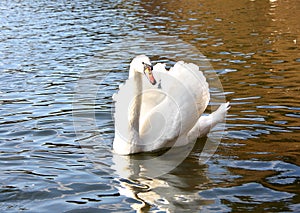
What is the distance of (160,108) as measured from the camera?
394 inches

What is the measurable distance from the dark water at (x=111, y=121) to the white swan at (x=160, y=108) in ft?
1.58

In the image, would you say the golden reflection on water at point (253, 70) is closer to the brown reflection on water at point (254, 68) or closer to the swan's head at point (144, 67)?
the brown reflection on water at point (254, 68)

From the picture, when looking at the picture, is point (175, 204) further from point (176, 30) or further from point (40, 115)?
point (176, 30)

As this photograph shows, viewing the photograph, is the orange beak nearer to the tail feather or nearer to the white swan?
the white swan

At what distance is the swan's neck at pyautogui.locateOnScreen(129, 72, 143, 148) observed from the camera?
9836mm

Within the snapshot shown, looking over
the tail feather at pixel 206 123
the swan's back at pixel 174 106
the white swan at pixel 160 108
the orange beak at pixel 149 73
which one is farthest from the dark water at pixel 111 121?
the orange beak at pixel 149 73

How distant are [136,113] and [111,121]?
248 cm

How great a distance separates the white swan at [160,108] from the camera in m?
9.92

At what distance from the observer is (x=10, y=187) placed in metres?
8.87

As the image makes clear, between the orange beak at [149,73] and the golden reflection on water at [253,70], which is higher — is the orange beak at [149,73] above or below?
above

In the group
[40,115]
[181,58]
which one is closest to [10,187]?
[40,115]

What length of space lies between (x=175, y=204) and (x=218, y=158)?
2024mm

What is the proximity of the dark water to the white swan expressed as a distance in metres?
0.48

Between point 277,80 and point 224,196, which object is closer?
point 224,196
